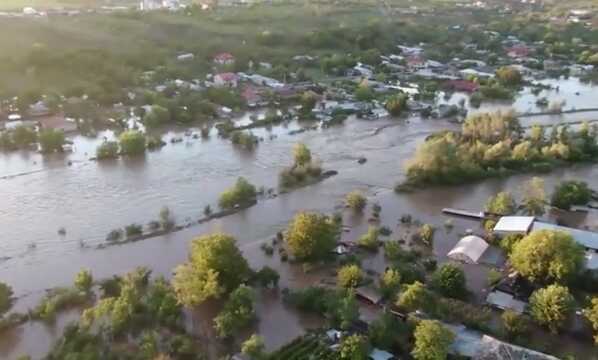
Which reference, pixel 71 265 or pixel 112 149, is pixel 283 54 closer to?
pixel 112 149

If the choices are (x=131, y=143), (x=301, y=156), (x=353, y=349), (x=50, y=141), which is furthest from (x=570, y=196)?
(x=50, y=141)

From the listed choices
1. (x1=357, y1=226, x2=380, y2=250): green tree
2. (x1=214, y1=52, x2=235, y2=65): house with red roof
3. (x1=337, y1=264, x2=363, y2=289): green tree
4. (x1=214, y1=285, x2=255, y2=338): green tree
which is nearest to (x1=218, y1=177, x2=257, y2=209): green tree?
(x1=357, y1=226, x2=380, y2=250): green tree

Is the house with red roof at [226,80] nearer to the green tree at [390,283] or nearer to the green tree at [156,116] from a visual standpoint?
the green tree at [156,116]

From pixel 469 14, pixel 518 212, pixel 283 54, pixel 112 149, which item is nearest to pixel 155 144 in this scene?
pixel 112 149

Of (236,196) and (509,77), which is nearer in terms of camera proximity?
(236,196)

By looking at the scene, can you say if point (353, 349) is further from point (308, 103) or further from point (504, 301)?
point (308, 103)

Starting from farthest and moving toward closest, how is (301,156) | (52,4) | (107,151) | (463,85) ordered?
1. (52,4)
2. (463,85)
3. (107,151)
4. (301,156)
